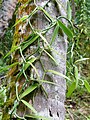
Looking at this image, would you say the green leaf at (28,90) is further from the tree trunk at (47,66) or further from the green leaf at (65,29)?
the green leaf at (65,29)

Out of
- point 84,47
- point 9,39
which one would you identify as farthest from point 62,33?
point 84,47

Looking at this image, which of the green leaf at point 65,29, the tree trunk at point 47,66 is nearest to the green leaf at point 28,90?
the tree trunk at point 47,66

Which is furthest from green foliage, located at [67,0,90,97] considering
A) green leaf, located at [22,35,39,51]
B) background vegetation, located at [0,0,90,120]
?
green leaf, located at [22,35,39,51]

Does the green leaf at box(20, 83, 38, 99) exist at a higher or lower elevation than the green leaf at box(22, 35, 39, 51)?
lower

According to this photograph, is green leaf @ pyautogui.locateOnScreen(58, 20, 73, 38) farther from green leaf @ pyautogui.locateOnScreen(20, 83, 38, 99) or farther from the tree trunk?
green leaf @ pyautogui.locateOnScreen(20, 83, 38, 99)

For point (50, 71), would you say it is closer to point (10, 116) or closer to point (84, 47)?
point (10, 116)

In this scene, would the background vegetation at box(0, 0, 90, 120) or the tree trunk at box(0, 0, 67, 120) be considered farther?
the background vegetation at box(0, 0, 90, 120)

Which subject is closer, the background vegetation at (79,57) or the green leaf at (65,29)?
the green leaf at (65,29)

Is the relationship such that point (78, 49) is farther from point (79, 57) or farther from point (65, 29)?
point (65, 29)

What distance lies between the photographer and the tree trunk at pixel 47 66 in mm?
523

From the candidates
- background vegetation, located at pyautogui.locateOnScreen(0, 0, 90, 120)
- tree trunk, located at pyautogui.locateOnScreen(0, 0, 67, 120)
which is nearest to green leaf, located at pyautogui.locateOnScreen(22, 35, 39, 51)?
tree trunk, located at pyautogui.locateOnScreen(0, 0, 67, 120)

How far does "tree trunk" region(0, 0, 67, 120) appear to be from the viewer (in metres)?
0.52

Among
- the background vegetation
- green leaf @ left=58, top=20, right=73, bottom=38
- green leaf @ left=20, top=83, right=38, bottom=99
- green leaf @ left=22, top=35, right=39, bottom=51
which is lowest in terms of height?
the background vegetation

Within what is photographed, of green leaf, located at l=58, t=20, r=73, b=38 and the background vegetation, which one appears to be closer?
green leaf, located at l=58, t=20, r=73, b=38
